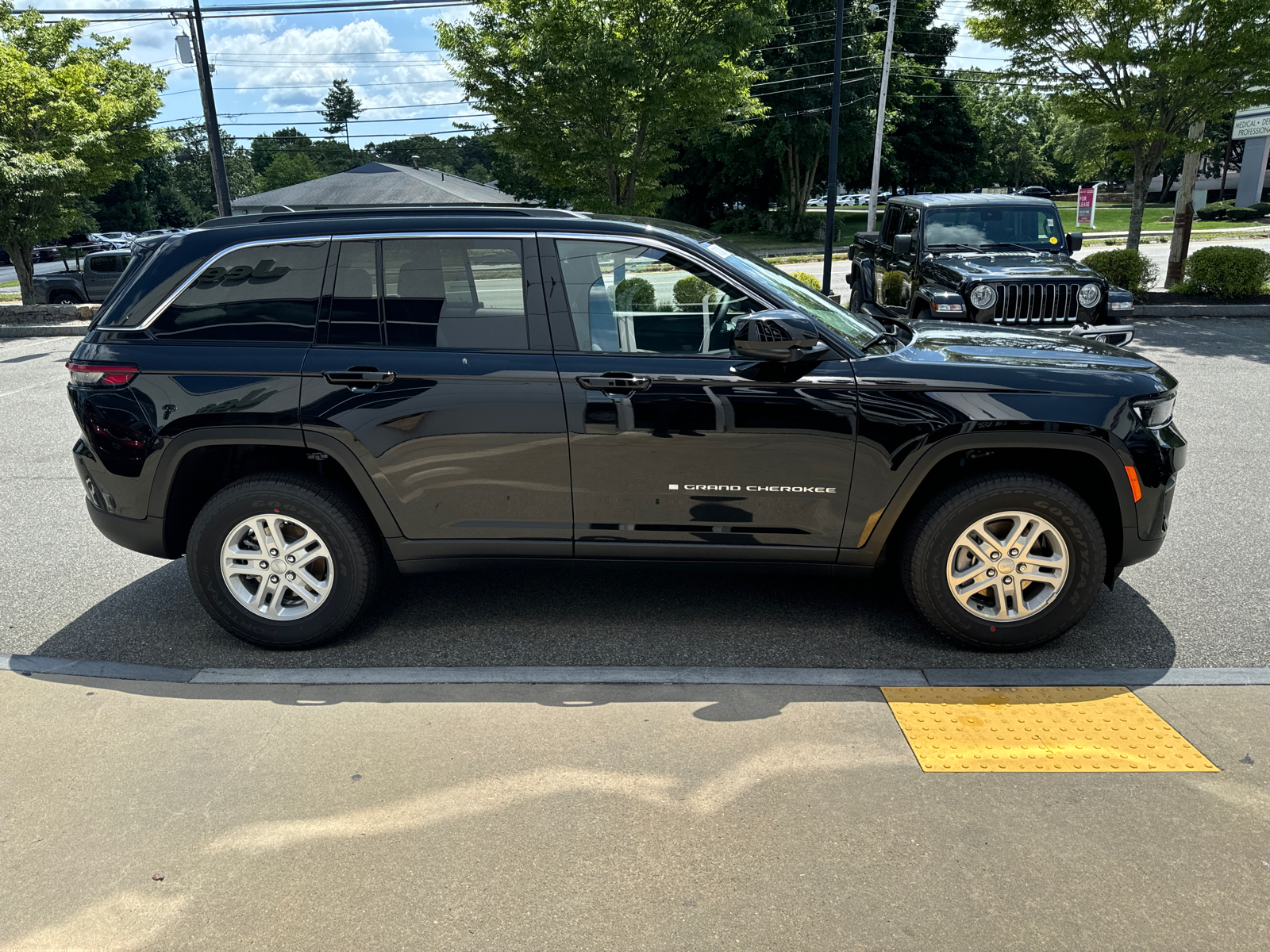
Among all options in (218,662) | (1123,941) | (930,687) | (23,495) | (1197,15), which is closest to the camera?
(1123,941)

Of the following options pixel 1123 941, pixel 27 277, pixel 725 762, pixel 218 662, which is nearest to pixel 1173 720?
pixel 1123 941

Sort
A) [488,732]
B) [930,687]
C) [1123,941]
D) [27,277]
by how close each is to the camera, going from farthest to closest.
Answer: [27,277], [930,687], [488,732], [1123,941]

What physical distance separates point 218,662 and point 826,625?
2.73 meters

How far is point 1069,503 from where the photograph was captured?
149 inches

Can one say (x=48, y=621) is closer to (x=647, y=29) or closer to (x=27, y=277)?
(x=647, y=29)

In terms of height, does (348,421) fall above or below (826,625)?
above

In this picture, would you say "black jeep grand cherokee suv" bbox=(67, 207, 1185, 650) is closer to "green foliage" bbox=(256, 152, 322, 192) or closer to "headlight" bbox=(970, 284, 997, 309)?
"headlight" bbox=(970, 284, 997, 309)

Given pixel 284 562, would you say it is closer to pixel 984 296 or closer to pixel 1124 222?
pixel 984 296

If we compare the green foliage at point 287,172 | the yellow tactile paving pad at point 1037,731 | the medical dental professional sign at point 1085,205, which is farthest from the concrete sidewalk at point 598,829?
the green foliage at point 287,172

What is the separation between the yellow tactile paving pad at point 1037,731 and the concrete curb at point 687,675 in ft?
0.28

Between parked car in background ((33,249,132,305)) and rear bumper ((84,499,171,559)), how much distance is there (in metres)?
19.7

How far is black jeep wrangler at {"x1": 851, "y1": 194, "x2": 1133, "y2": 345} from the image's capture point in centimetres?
921

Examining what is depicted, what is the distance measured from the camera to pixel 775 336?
12.0ft

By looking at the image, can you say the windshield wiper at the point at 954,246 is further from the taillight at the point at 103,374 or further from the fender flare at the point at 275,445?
the taillight at the point at 103,374
